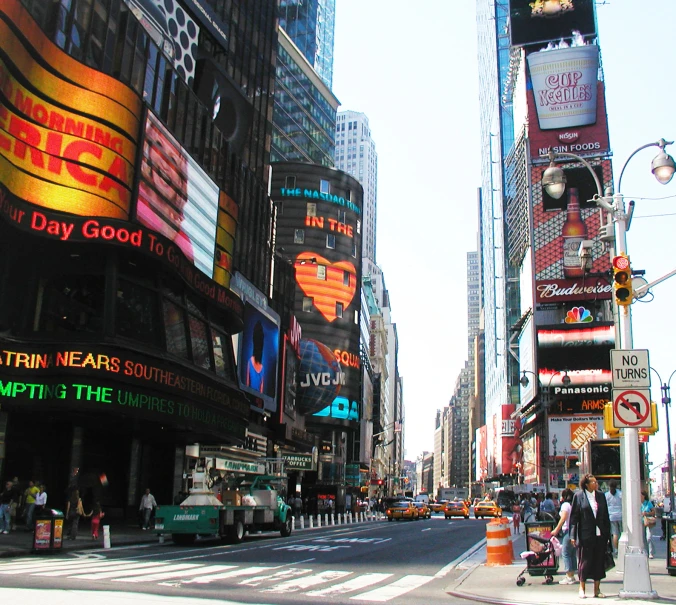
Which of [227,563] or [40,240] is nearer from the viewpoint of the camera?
[227,563]

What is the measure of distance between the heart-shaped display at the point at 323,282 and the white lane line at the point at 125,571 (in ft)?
208

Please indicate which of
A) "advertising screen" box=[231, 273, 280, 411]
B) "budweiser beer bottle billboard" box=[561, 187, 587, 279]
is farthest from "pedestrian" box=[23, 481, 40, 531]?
"budweiser beer bottle billboard" box=[561, 187, 587, 279]

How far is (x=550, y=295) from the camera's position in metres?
111

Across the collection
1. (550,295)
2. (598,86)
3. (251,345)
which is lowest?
(251,345)

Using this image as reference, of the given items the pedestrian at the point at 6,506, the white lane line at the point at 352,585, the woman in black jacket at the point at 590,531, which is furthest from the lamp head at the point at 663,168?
the pedestrian at the point at 6,506

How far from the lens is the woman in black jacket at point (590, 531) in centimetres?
1240

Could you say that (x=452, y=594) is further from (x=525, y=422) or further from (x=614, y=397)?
(x=525, y=422)

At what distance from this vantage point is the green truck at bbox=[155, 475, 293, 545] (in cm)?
2409

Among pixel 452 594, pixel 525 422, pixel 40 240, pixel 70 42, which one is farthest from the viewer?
pixel 525 422

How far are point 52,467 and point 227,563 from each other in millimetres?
15900

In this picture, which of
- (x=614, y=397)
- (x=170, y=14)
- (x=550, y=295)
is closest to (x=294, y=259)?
(x=170, y=14)

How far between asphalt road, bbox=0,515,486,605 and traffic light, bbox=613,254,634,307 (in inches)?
243

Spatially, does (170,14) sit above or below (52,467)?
above

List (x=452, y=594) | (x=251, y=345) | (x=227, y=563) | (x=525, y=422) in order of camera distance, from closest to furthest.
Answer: (x=452, y=594), (x=227, y=563), (x=251, y=345), (x=525, y=422)
